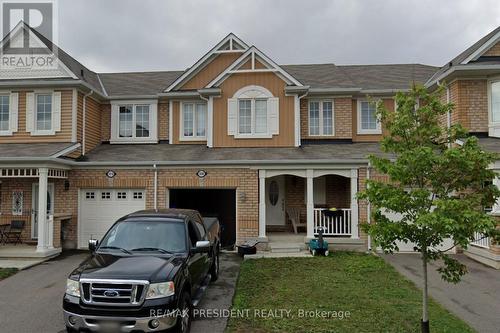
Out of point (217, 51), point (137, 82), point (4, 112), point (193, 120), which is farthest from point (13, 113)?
point (217, 51)

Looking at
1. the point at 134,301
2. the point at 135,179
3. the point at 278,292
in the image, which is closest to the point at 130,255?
the point at 134,301

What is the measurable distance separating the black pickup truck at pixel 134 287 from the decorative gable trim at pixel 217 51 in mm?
10562

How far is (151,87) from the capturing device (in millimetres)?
16734

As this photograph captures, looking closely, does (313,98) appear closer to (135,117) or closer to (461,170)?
(135,117)

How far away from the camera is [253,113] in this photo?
47.4 ft

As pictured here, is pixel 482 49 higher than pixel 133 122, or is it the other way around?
pixel 482 49

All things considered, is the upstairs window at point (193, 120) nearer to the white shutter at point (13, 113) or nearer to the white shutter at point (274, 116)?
the white shutter at point (274, 116)

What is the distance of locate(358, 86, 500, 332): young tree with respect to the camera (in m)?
4.59

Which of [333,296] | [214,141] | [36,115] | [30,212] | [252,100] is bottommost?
[333,296]

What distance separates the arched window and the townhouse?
0.14 ft

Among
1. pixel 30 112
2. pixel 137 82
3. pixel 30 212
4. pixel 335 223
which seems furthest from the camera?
pixel 137 82

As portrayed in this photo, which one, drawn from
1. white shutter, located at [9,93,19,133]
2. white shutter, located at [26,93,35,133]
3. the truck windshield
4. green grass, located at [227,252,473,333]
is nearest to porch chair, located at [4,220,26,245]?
white shutter, located at [26,93,35,133]

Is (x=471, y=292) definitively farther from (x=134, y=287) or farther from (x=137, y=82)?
(x=137, y=82)

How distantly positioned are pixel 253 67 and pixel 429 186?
34.3 ft
